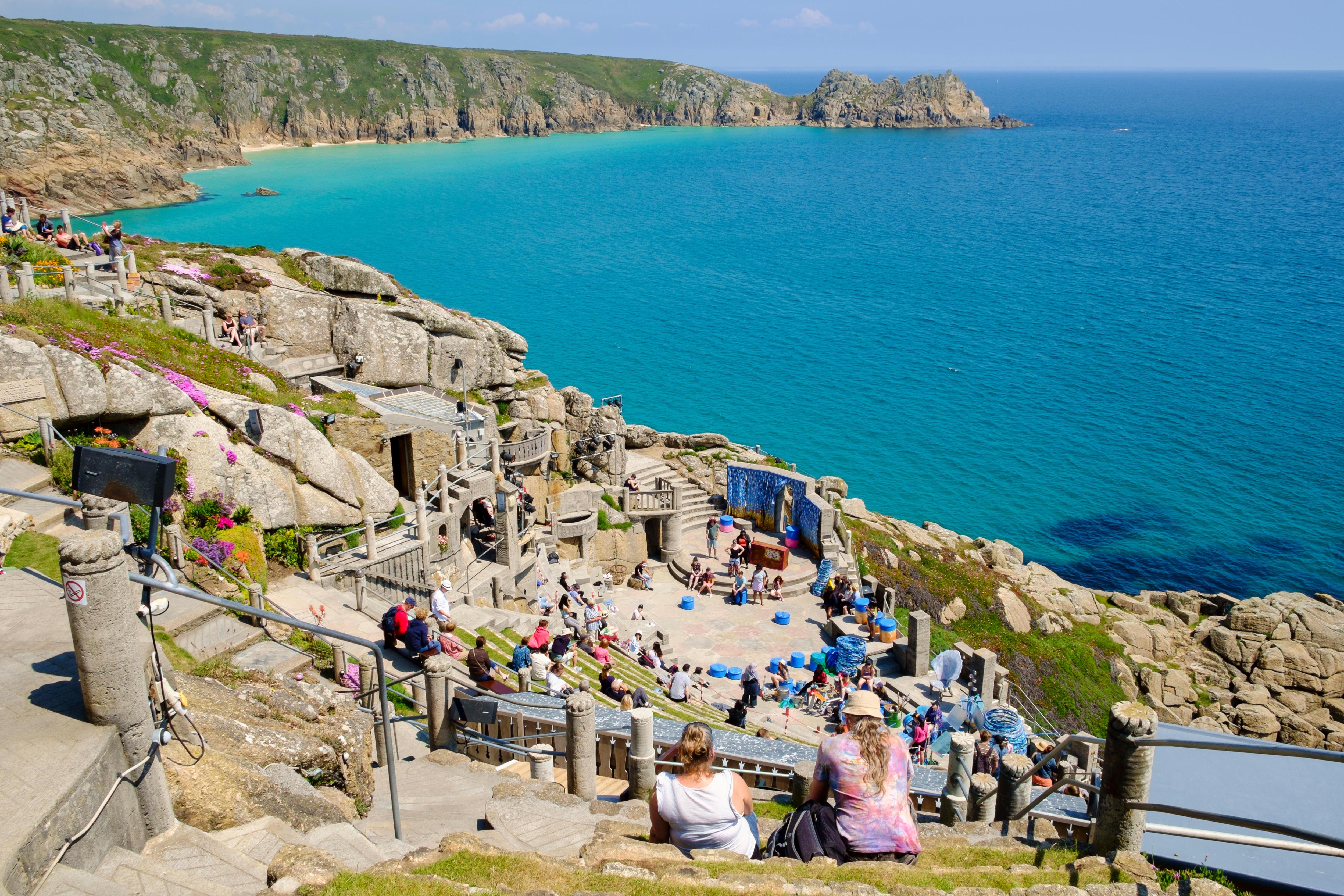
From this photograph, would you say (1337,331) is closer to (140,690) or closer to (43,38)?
(140,690)

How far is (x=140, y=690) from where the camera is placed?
6891 mm

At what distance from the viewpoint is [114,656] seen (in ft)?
21.5

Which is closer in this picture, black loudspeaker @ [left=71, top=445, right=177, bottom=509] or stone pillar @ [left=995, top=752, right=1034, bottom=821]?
black loudspeaker @ [left=71, top=445, right=177, bottom=509]

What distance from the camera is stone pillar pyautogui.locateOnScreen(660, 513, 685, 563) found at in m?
30.3

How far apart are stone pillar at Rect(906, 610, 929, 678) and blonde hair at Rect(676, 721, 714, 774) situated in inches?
685

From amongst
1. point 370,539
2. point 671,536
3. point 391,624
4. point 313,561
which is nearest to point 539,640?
point 391,624

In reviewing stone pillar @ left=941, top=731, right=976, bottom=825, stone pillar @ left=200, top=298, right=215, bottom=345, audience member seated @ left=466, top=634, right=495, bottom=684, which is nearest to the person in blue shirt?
audience member seated @ left=466, top=634, right=495, bottom=684

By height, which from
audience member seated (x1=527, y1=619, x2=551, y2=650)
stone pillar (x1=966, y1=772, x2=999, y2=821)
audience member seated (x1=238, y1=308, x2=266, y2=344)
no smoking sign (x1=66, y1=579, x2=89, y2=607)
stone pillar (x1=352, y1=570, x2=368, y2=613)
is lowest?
audience member seated (x1=527, y1=619, x2=551, y2=650)

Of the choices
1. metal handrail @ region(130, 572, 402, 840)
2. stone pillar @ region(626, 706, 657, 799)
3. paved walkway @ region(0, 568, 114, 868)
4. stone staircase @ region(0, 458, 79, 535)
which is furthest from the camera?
stone staircase @ region(0, 458, 79, 535)

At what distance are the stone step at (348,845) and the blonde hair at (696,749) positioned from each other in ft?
9.29

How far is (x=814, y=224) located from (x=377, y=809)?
105029 millimetres

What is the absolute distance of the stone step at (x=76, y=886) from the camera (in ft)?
18.6

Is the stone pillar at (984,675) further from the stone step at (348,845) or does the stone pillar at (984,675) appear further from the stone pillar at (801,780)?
the stone step at (348,845)

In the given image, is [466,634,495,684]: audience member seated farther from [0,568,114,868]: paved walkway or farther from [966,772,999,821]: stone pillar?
[966,772,999,821]: stone pillar
